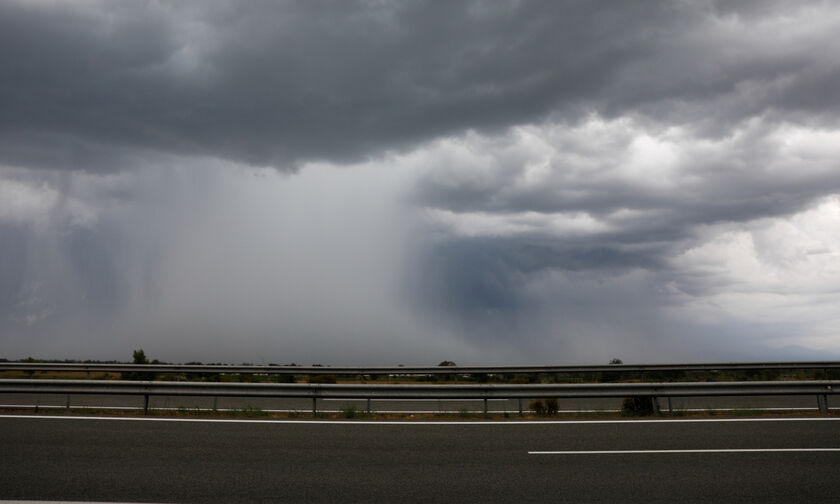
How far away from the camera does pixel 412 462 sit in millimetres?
8375

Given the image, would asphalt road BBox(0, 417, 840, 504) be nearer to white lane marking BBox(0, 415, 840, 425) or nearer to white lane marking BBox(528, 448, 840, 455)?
white lane marking BBox(528, 448, 840, 455)

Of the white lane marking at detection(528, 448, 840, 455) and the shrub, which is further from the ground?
the shrub

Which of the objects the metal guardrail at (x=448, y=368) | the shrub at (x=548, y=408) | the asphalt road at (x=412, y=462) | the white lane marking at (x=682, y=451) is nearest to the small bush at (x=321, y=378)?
the metal guardrail at (x=448, y=368)

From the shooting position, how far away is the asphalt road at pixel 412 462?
265 inches

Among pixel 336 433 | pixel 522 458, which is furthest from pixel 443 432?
pixel 522 458

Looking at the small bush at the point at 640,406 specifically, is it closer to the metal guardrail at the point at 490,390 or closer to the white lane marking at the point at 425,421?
the metal guardrail at the point at 490,390

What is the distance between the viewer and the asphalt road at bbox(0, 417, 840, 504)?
6.72 meters

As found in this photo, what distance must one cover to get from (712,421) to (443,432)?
5.86m

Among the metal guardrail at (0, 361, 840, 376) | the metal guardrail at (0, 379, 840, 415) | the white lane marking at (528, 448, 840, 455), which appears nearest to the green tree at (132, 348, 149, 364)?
the metal guardrail at (0, 361, 840, 376)

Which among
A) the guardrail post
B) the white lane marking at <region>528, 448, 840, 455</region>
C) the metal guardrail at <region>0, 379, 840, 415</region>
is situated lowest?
the white lane marking at <region>528, 448, 840, 455</region>

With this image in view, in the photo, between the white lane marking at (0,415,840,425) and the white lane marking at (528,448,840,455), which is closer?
the white lane marking at (528,448,840,455)

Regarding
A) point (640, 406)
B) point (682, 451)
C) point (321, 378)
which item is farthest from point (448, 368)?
point (682, 451)

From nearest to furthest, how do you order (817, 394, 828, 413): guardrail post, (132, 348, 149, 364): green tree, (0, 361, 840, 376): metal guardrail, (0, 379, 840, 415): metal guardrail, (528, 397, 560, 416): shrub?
1. (0, 379, 840, 415): metal guardrail
2. (817, 394, 828, 413): guardrail post
3. (528, 397, 560, 416): shrub
4. (0, 361, 840, 376): metal guardrail
5. (132, 348, 149, 364): green tree

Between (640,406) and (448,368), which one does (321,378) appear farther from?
(640,406)
